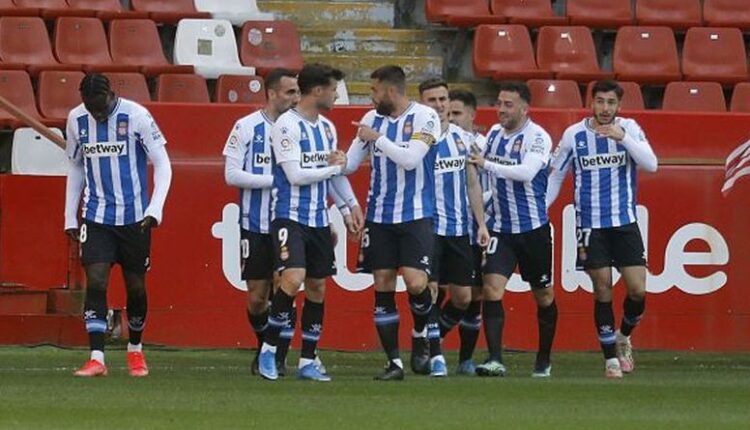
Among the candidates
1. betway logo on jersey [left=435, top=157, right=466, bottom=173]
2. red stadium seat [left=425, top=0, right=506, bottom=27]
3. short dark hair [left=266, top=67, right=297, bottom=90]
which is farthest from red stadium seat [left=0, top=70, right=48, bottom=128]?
betway logo on jersey [left=435, top=157, right=466, bottom=173]

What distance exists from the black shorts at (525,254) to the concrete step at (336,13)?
684 centimetres

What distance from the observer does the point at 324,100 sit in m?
12.4

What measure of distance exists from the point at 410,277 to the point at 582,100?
6.88m

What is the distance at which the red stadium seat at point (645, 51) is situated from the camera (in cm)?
1970

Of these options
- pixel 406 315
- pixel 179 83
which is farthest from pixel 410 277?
pixel 179 83

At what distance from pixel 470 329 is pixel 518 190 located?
111 cm

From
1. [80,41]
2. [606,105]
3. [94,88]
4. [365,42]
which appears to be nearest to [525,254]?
[606,105]

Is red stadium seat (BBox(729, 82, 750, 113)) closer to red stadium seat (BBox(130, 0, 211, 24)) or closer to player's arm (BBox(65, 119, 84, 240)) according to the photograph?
red stadium seat (BBox(130, 0, 211, 24))

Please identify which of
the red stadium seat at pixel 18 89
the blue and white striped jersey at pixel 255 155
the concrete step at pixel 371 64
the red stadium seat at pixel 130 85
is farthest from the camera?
the concrete step at pixel 371 64

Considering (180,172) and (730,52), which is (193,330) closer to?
(180,172)

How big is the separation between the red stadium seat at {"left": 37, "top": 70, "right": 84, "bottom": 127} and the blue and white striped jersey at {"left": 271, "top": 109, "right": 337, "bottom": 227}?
212 inches


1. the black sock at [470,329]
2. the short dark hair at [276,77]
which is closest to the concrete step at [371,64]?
the black sock at [470,329]

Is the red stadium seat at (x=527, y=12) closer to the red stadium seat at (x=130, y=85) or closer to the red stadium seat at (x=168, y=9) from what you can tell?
the red stadium seat at (x=168, y=9)

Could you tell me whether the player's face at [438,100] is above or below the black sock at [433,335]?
above
